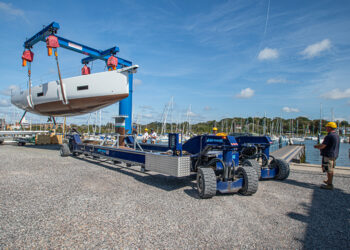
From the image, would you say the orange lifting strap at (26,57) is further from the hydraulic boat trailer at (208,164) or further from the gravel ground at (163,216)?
the hydraulic boat trailer at (208,164)

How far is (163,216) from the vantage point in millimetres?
3342

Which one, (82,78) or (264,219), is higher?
(82,78)

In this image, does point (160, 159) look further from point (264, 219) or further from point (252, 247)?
point (252, 247)

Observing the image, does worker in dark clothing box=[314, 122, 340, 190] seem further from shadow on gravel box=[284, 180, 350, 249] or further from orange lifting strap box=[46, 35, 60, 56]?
orange lifting strap box=[46, 35, 60, 56]

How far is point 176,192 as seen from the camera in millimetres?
4723

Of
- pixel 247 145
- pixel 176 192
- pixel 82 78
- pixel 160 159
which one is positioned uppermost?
pixel 82 78

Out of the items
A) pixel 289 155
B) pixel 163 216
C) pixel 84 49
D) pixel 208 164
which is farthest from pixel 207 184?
pixel 289 155

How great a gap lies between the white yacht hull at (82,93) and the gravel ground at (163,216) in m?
6.80

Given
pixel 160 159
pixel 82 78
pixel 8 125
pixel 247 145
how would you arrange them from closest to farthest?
pixel 160 159, pixel 247 145, pixel 82 78, pixel 8 125

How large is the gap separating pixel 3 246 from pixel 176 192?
9.92 ft

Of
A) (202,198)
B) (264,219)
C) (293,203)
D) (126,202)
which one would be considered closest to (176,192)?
(202,198)

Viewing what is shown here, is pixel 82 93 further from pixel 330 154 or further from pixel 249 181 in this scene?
pixel 330 154

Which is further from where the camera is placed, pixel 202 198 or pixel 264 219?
pixel 202 198

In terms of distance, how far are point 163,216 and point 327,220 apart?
2.51 m
